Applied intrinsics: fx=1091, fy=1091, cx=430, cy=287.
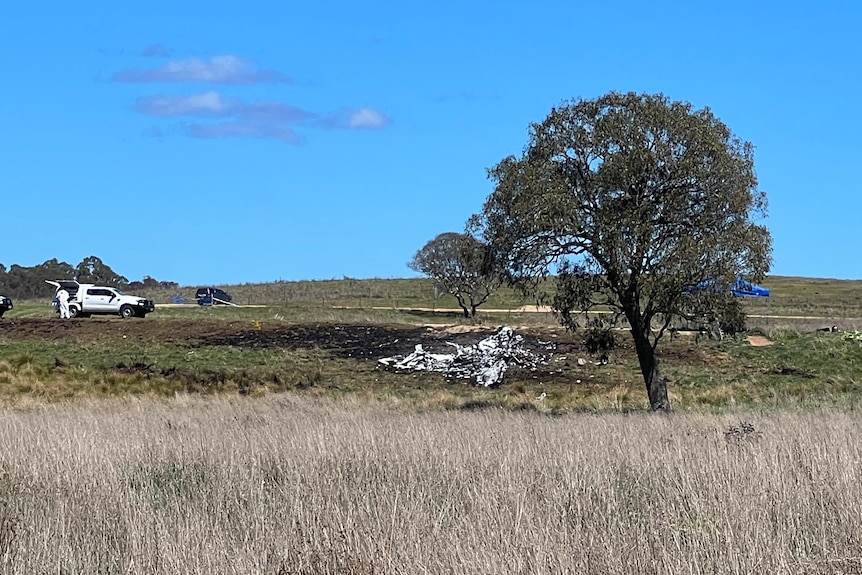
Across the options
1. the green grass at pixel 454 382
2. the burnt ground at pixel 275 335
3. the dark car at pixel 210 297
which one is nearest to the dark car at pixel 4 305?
the burnt ground at pixel 275 335

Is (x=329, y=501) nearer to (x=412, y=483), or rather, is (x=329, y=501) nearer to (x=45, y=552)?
(x=412, y=483)

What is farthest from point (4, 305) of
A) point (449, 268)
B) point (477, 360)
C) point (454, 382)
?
point (454, 382)

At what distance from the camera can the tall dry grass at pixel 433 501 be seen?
288 inches

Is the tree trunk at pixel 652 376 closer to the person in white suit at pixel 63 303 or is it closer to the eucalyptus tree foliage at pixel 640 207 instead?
the eucalyptus tree foliage at pixel 640 207

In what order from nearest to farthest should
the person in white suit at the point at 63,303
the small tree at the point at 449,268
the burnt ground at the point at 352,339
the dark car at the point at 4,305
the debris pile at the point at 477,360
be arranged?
the debris pile at the point at 477,360
the burnt ground at the point at 352,339
the person in white suit at the point at 63,303
the dark car at the point at 4,305
the small tree at the point at 449,268

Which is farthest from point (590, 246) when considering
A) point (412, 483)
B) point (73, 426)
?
point (412, 483)

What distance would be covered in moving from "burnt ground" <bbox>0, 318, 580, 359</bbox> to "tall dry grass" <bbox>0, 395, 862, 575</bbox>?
21737 millimetres

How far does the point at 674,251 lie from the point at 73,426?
37.8 ft

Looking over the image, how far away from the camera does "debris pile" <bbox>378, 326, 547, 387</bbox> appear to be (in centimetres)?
3341

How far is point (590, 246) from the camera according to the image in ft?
72.0

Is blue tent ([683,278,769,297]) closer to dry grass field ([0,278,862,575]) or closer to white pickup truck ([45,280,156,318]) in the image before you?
dry grass field ([0,278,862,575])

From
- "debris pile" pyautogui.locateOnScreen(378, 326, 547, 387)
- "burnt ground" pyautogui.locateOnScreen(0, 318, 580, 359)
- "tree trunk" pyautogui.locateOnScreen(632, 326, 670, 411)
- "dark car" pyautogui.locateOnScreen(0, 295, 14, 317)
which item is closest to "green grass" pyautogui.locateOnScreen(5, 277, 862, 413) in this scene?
"debris pile" pyautogui.locateOnScreen(378, 326, 547, 387)

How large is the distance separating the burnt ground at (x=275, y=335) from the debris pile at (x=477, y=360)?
654 mm

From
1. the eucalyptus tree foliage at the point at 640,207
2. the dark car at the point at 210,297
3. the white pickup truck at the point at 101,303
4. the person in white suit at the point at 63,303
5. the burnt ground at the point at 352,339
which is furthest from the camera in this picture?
the dark car at the point at 210,297
